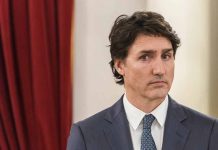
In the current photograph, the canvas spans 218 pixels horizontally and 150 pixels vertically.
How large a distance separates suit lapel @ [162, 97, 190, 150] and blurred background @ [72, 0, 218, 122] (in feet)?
1.50

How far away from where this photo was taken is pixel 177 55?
82.8 inches

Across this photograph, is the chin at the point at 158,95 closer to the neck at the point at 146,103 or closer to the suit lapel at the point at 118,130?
the neck at the point at 146,103

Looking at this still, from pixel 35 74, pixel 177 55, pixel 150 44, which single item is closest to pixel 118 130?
pixel 150 44

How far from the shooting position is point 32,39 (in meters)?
2.21

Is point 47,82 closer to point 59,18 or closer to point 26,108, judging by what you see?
point 26,108

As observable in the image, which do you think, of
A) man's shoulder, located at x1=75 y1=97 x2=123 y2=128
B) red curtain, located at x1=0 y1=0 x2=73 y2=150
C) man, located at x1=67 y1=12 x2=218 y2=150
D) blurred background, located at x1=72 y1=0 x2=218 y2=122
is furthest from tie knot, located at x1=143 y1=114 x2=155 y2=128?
red curtain, located at x1=0 y1=0 x2=73 y2=150

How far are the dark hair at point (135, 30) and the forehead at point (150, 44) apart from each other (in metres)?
0.01

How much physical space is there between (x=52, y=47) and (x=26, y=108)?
0.35 metres

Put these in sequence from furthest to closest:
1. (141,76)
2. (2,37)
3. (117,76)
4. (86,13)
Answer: (86,13), (2,37), (117,76), (141,76)

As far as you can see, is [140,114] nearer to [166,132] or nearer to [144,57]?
[166,132]

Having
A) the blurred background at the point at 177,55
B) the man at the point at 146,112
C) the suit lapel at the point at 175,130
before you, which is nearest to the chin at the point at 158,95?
the man at the point at 146,112

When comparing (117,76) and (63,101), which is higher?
(117,76)

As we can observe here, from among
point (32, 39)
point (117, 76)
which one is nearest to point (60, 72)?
point (32, 39)

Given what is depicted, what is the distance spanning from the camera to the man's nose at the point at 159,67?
1560mm
